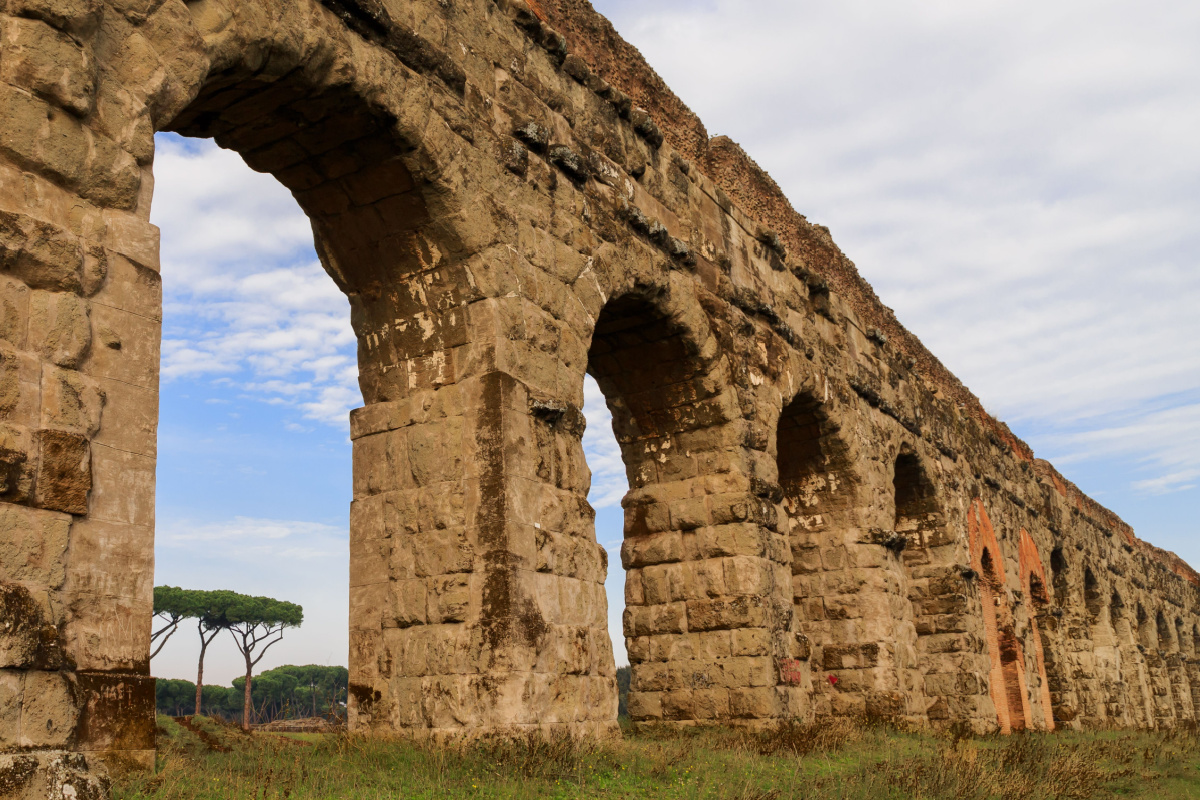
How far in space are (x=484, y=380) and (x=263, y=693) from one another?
34.9m

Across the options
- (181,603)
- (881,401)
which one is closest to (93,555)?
(881,401)

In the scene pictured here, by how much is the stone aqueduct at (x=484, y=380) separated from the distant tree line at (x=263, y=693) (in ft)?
89.0

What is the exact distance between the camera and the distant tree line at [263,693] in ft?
114

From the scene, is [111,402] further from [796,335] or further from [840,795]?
[796,335]

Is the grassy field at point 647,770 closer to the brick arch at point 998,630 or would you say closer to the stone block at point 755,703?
the stone block at point 755,703

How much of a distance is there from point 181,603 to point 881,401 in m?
25.1

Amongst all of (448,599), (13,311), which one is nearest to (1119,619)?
(448,599)

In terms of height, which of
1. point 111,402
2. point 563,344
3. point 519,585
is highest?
point 563,344

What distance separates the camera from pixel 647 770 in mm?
5570

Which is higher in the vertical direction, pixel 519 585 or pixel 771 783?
pixel 519 585

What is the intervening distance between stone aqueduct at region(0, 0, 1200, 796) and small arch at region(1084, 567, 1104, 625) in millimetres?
10591

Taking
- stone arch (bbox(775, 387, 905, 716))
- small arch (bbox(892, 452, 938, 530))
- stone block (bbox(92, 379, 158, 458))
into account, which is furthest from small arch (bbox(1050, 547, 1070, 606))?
stone block (bbox(92, 379, 158, 458))

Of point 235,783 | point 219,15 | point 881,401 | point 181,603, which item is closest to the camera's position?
point 235,783

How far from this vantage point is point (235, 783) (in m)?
3.94
